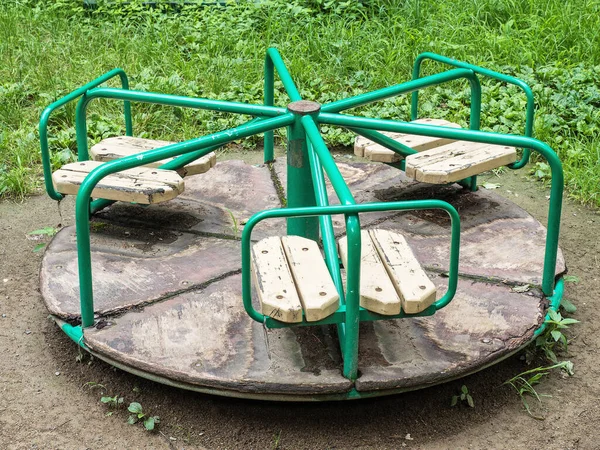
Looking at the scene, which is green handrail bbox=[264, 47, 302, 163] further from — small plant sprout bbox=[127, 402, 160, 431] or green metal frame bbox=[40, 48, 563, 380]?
small plant sprout bbox=[127, 402, 160, 431]

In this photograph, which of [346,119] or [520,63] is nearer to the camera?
[346,119]

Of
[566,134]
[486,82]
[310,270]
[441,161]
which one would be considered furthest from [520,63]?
[310,270]

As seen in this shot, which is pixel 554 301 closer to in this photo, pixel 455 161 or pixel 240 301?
pixel 455 161

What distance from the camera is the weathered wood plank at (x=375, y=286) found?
253 centimetres

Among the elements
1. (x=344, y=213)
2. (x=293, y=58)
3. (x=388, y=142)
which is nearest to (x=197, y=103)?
(x=388, y=142)

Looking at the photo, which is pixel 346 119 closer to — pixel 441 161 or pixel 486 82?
pixel 441 161

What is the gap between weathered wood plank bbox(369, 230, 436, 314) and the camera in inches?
100

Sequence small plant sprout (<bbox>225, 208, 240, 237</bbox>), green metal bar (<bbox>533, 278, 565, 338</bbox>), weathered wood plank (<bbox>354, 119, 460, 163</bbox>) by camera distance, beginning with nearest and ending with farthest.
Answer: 1. green metal bar (<bbox>533, 278, 565, 338</bbox>)
2. small plant sprout (<bbox>225, 208, 240, 237</bbox>)
3. weathered wood plank (<bbox>354, 119, 460, 163</bbox>)

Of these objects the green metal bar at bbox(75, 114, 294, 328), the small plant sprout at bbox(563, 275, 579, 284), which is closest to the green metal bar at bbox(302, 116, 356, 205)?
the green metal bar at bbox(75, 114, 294, 328)

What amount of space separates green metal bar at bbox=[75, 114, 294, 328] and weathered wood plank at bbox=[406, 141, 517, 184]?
902 millimetres

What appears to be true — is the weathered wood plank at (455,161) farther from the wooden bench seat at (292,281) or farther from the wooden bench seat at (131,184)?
the wooden bench seat at (131,184)

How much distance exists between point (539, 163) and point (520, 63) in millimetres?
1140

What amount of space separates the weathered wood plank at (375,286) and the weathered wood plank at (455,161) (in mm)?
818

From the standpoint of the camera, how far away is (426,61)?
5.72 meters
